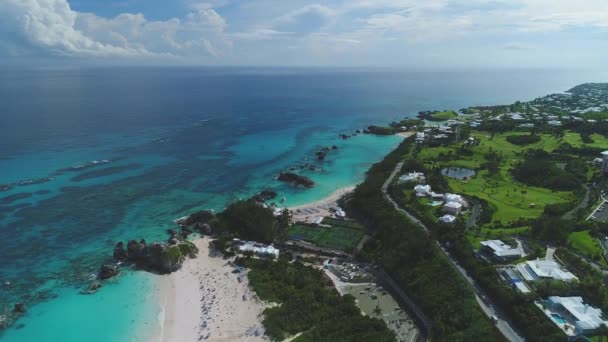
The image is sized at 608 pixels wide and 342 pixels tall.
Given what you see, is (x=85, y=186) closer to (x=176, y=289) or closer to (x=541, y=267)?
(x=176, y=289)

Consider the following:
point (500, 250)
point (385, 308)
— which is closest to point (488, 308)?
point (500, 250)

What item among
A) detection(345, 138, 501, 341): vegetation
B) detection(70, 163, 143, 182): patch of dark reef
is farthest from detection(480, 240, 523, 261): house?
detection(70, 163, 143, 182): patch of dark reef

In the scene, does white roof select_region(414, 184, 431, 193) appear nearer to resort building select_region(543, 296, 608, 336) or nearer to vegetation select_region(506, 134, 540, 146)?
resort building select_region(543, 296, 608, 336)

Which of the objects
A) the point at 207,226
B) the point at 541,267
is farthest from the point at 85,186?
the point at 541,267

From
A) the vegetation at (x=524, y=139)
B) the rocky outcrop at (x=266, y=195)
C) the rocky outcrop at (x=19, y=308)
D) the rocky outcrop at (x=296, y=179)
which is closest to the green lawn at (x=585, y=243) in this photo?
the rocky outcrop at (x=296, y=179)

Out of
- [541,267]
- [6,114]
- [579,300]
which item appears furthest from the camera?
[6,114]

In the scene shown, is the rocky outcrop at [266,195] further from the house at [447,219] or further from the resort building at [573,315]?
the resort building at [573,315]

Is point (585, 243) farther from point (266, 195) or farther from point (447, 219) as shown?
point (266, 195)
